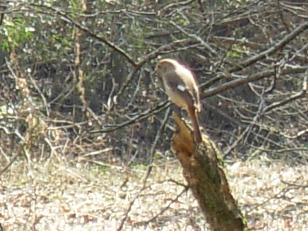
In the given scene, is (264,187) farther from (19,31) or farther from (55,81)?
(55,81)

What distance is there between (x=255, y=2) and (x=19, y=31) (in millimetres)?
3394

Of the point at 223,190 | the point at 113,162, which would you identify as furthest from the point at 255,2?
the point at 113,162

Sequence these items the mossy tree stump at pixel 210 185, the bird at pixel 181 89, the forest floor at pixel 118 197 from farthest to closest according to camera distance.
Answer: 1. the forest floor at pixel 118 197
2. the bird at pixel 181 89
3. the mossy tree stump at pixel 210 185

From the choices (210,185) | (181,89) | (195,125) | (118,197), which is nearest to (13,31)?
(118,197)

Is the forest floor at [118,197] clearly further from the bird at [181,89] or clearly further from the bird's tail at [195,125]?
the bird's tail at [195,125]

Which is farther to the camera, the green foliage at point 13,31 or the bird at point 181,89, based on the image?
the green foliage at point 13,31

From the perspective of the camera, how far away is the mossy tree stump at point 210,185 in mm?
3340

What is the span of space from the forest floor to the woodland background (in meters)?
0.03

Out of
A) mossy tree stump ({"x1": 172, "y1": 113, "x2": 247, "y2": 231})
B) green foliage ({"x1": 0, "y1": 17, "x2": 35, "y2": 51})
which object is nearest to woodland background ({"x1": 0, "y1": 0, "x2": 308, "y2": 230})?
green foliage ({"x1": 0, "y1": 17, "x2": 35, "y2": 51})

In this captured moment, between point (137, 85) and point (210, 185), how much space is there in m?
4.25

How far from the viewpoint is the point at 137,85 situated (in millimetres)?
7551

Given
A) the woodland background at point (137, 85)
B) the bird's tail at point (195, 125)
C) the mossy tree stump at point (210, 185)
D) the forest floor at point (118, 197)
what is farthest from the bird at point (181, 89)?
the forest floor at point (118, 197)

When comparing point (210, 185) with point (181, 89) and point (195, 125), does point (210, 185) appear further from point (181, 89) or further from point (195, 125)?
A: point (181, 89)

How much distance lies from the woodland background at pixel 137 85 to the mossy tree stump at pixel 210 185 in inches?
39.2
